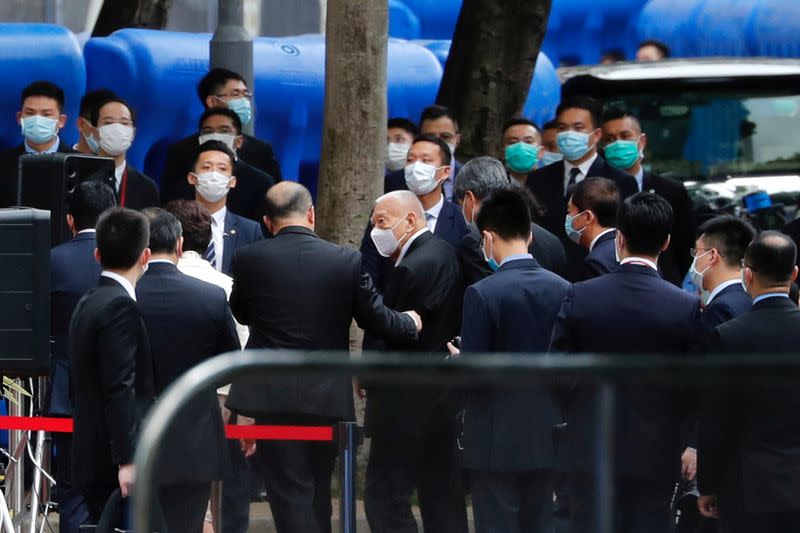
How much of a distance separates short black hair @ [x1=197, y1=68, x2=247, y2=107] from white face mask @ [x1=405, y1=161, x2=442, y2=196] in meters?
1.95

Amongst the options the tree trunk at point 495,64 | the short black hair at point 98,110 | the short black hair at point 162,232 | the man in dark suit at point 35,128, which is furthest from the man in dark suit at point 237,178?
the short black hair at point 162,232

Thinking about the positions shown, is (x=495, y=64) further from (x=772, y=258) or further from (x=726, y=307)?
(x=772, y=258)

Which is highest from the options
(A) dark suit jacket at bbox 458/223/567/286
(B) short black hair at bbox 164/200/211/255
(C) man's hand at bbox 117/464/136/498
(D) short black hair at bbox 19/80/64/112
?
(D) short black hair at bbox 19/80/64/112

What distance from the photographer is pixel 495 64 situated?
12.5m

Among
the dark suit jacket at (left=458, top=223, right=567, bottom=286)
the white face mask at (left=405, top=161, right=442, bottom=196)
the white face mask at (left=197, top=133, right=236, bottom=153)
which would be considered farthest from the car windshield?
the dark suit jacket at (left=458, top=223, right=567, bottom=286)

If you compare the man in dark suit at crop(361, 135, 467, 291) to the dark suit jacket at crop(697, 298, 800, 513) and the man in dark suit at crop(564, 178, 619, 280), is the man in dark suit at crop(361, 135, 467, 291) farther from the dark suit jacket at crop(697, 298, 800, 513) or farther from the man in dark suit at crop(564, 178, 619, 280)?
the dark suit jacket at crop(697, 298, 800, 513)

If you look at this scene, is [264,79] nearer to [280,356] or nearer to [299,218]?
[299,218]

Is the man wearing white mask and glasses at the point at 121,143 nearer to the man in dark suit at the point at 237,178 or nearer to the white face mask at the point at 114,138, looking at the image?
the white face mask at the point at 114,138

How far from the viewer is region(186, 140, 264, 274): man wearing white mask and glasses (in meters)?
9.66

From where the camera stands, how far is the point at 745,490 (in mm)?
4602

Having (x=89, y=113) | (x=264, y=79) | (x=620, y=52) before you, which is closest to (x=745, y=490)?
(x=89, y=113)

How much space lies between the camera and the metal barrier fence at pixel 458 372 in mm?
3742

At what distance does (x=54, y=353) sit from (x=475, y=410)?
13.9ft

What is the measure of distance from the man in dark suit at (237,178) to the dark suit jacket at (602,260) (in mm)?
2580
